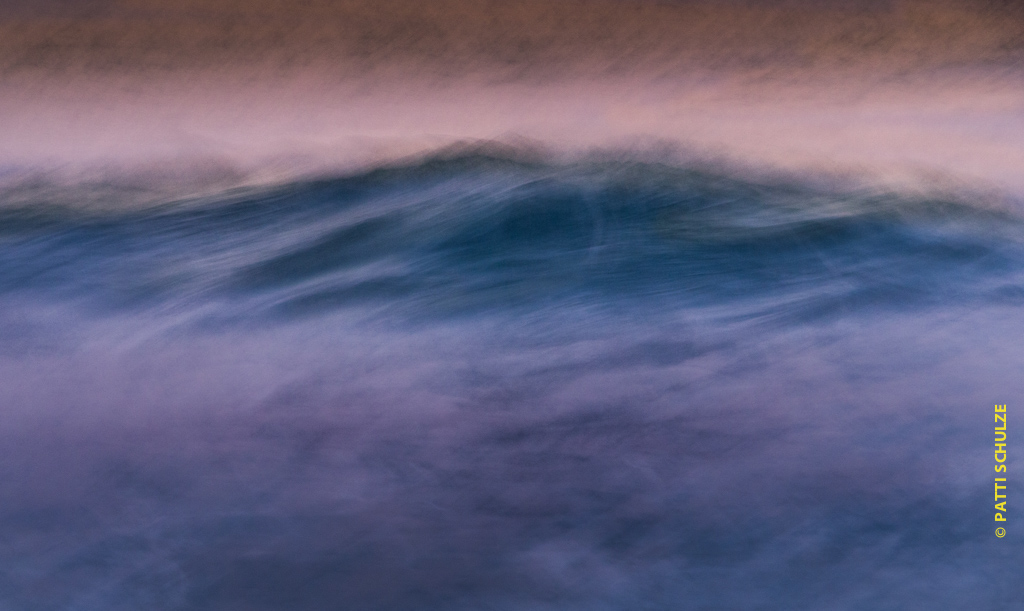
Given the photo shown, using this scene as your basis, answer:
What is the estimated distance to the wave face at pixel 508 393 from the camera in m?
0.54

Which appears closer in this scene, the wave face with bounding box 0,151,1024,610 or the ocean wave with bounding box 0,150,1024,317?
the wave face with bounding box 0,151,1024,610

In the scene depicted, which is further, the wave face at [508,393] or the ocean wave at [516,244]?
the ocean wave at [516,244]

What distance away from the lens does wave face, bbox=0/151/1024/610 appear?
54 cm

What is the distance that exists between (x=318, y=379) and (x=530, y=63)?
0.44m

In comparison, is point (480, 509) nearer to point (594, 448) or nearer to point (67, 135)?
point (594, 448)

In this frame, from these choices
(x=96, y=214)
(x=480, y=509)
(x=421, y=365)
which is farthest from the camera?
(x=96, y=214)

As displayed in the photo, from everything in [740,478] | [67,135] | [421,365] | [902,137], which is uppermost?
[67,135]

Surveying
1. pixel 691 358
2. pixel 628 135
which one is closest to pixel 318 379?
pixel 691 358

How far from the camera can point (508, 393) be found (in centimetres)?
66

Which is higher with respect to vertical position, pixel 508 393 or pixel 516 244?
pixel 516 244

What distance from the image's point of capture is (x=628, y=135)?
2.88 ft

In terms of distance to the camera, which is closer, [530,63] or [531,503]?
[531,503]

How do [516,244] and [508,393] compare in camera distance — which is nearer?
[508,393]

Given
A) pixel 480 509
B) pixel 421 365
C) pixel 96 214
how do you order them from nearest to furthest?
1. pixel 480 509
2. pixel 421 365
3. pixel 96 214
